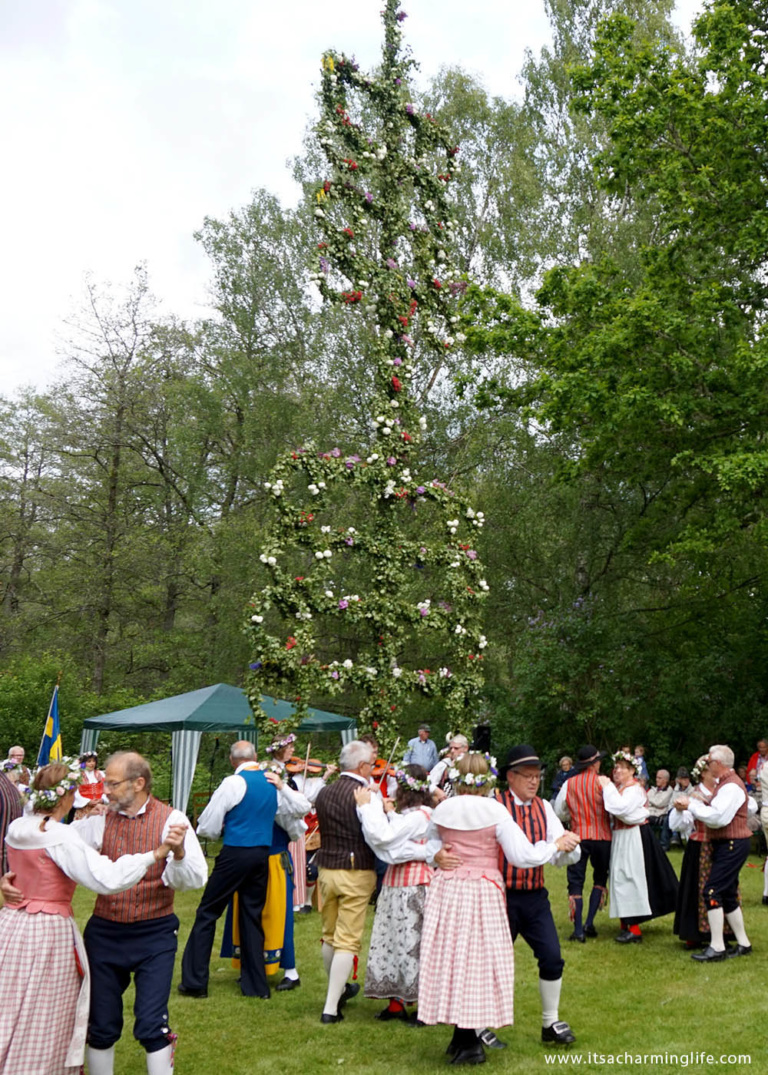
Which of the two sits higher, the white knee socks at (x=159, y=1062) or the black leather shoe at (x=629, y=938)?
the white knee socks at (x=159, y=1062)

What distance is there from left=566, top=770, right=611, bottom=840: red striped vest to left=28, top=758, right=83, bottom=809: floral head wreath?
5489 mm

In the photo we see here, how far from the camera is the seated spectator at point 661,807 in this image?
15.2 metres

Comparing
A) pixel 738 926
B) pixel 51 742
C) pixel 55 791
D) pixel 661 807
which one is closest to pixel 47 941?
pixel 55 791

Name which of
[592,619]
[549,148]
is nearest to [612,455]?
[592,619]

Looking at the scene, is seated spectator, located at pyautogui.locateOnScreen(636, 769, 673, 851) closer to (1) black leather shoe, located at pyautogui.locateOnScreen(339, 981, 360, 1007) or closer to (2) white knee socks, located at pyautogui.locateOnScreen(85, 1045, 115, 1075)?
(1) black leather shoe, located at pyautogui.locateOnScreen(339, 981, 360, 1007)

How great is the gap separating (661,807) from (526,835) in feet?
→ 34.6

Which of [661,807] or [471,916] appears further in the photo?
[661,807]

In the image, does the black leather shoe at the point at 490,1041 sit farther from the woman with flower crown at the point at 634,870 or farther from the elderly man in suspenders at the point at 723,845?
the woman with flower crown at the point at 634,870

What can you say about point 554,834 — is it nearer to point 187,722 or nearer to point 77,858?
point 77,858

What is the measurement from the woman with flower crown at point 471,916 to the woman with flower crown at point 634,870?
3576 mm

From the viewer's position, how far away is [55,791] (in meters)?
4.57

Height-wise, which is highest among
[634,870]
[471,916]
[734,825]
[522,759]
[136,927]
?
[522,759]

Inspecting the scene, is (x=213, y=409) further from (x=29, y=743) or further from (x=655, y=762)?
(x=655, y=762)

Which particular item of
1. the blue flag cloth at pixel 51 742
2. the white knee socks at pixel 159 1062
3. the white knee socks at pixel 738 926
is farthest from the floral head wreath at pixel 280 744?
the blue flag cloth at pixel 51 742
